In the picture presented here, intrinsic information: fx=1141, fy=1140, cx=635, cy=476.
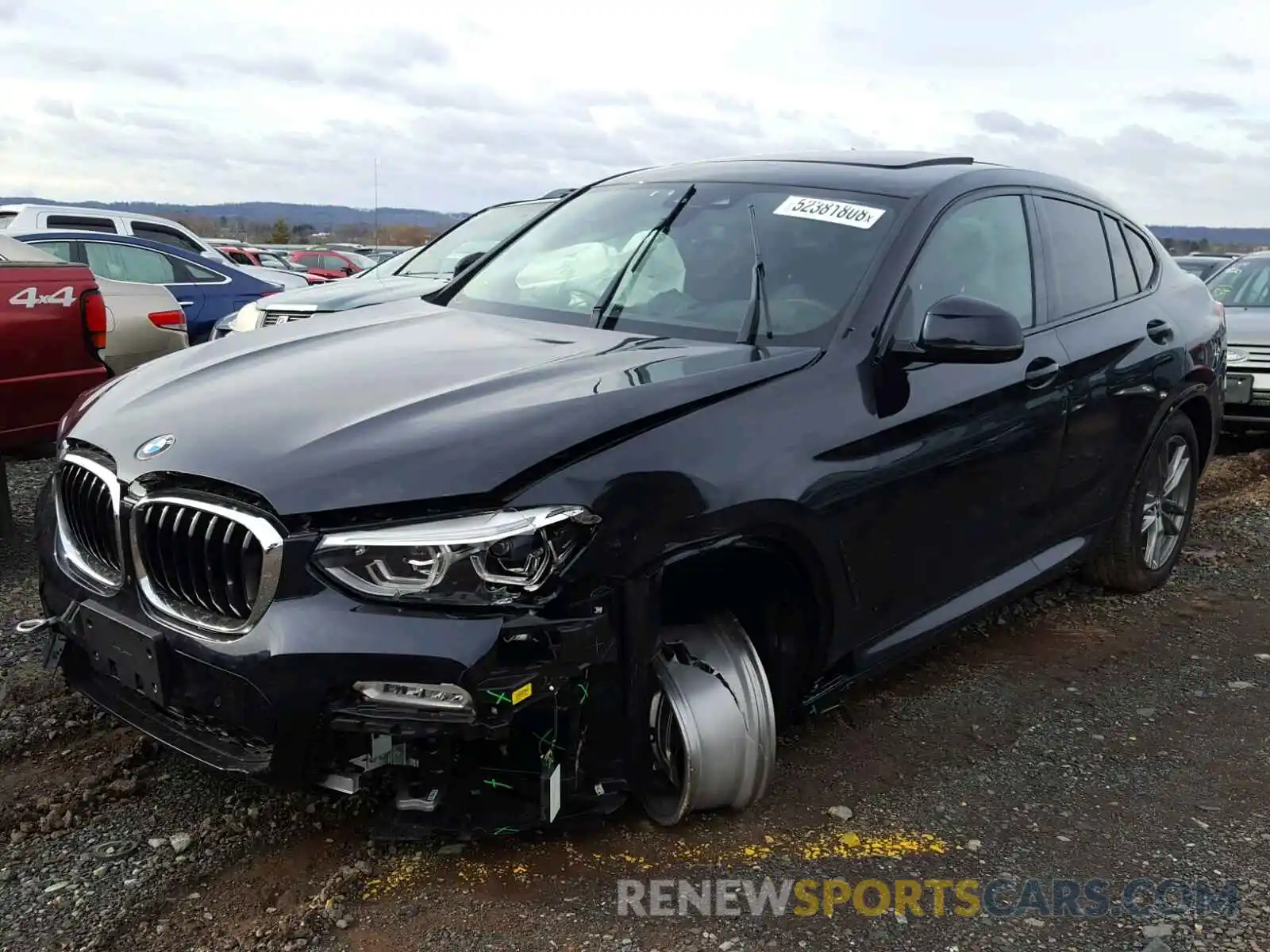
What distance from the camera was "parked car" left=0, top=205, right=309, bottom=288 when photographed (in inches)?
497

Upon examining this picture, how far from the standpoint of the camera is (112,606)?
2.59 metres

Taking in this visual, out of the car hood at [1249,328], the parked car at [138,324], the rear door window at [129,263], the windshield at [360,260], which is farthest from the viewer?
the windshield at [360,260]

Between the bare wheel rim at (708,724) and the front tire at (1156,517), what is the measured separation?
2336mm

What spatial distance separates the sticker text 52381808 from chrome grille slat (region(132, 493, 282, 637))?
1.94 metres

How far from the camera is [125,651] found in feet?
8.26

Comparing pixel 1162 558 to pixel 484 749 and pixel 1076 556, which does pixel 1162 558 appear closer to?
pixel 1076 556

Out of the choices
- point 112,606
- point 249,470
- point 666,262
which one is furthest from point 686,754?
point 666,262

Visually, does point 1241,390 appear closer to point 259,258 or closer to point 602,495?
point 602,495

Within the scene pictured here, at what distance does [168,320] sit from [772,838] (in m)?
6.07

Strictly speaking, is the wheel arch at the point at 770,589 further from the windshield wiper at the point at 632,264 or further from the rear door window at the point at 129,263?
the rear door window at the point at 129,263

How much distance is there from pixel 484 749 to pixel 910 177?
7.33 feet

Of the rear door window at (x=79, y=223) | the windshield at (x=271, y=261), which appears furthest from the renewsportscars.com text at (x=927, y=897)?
the windshield at (x=271, y=261)

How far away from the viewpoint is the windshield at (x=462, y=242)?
26.0ft

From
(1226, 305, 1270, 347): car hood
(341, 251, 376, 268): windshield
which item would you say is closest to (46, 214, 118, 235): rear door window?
(1226, 305, 1270, 347): car hood
